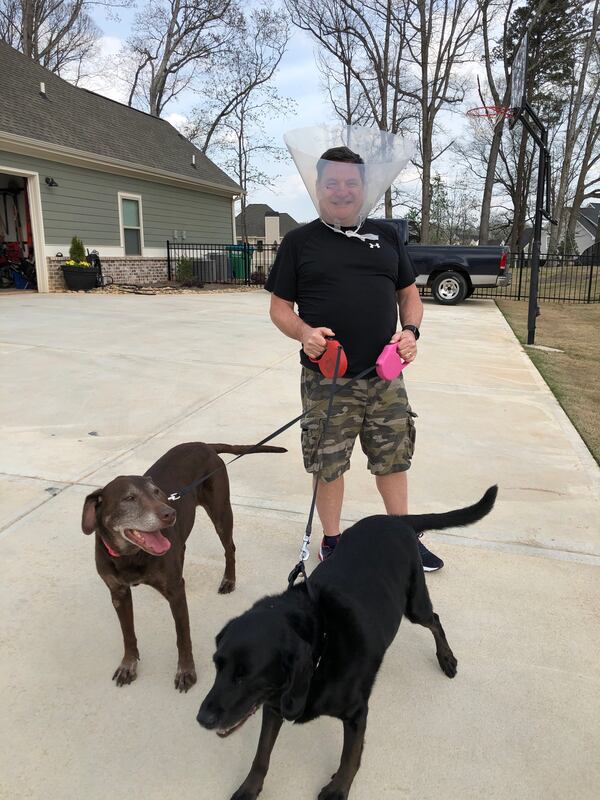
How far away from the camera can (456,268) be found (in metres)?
13.1

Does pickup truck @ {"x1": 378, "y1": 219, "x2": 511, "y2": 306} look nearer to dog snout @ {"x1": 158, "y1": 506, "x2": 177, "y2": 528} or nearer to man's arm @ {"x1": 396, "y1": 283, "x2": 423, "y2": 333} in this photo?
man's arm @ {"x1": 396, "y1": 283, "x2": 423, "y2": 333}

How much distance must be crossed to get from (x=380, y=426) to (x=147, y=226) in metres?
16.0

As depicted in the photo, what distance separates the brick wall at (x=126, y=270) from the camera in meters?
Result: 13.8

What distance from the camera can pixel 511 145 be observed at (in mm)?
35531

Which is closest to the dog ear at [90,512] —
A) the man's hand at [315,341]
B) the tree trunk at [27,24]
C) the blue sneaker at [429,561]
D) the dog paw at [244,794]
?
the dog paw at [244,794]

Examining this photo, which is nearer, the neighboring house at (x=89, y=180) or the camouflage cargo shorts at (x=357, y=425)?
the camouflage cargo shorts at (x=357, y=425)

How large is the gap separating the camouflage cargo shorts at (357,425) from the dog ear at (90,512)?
96 centimetres

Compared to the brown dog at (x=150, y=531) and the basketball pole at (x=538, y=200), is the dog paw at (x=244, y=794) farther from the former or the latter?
the basketball pole at (x=538, y=200)

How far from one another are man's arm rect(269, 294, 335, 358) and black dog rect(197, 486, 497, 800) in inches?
27.4

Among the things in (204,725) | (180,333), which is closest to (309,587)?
(204,725)

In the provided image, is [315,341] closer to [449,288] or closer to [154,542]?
[154,542]

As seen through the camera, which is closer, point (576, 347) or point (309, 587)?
point (309, 587)

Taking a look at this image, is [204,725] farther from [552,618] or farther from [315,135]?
[315,135]

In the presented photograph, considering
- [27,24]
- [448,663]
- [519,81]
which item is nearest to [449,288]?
[519,81]
